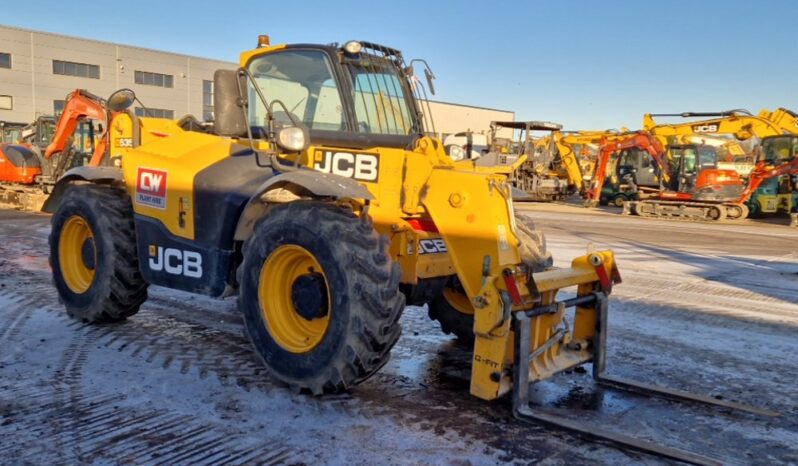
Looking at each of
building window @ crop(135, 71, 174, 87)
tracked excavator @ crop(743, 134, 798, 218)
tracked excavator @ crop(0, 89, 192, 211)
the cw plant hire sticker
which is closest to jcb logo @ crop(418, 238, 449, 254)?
the cw plant hire sticker

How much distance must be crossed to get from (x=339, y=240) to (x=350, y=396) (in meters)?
1.05

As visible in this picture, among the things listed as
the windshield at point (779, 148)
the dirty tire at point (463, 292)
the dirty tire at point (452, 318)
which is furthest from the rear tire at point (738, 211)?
the dirty tire at point (452, 318)

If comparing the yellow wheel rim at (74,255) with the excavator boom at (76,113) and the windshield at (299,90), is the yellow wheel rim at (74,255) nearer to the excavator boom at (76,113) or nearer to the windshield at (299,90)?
the windshield at (299,90)

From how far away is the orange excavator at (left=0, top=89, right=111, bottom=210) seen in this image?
15.9m

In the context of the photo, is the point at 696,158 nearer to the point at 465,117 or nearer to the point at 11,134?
the point at 11,134

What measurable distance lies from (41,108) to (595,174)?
1406 inches

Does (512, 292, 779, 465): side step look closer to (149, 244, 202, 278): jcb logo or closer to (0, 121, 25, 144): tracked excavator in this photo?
(149, 244, 202, 278): jcb logo

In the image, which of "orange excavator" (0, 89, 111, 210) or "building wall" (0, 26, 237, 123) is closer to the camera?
"orange excavator" (0, 89, 111, 210)

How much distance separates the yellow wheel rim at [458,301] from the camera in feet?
18.3

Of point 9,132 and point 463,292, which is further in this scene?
point 9,132

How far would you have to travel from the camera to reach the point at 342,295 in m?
4.10

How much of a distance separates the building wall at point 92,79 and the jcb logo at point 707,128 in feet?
59.2

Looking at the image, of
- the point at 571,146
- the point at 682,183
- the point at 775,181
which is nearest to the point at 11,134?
the point at 571,146

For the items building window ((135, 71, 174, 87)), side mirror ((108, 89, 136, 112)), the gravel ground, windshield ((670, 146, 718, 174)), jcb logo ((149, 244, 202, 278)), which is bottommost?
the gravel ground
